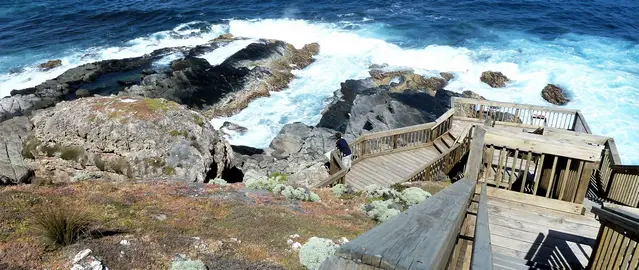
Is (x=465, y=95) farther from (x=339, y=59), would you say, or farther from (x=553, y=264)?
(x=553, y=264)

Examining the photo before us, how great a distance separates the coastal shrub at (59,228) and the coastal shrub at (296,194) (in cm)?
534

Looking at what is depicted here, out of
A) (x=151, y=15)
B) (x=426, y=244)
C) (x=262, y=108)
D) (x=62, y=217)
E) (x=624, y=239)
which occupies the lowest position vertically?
(x=262, y=108)

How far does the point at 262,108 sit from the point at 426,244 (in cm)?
3135

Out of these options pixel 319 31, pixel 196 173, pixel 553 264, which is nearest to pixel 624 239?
pixel 553 264

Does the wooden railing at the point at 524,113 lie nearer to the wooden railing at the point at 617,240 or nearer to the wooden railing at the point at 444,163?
the wooden railing at the point at 444,163

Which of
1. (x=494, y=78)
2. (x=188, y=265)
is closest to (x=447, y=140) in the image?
(x=188, y=265)

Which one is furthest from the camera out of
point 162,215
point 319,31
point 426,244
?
point 319,31

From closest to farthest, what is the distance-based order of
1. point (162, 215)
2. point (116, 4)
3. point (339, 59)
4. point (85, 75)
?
point (162, 215) → point (85, 75) → point (339, 59) → point (116, 4)

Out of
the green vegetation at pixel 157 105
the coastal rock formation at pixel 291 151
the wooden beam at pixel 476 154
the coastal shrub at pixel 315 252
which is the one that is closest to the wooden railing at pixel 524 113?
the coastal rock formation at pixel 291 151

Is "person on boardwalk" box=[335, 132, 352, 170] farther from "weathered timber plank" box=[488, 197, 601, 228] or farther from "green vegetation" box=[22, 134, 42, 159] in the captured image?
"green vegetation" box=[22, 134, 42, 159]

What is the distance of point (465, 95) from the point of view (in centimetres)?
3266

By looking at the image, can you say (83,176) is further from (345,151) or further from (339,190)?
(345,151)

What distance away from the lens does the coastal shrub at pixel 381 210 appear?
32.8 feet

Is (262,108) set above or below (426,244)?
below
